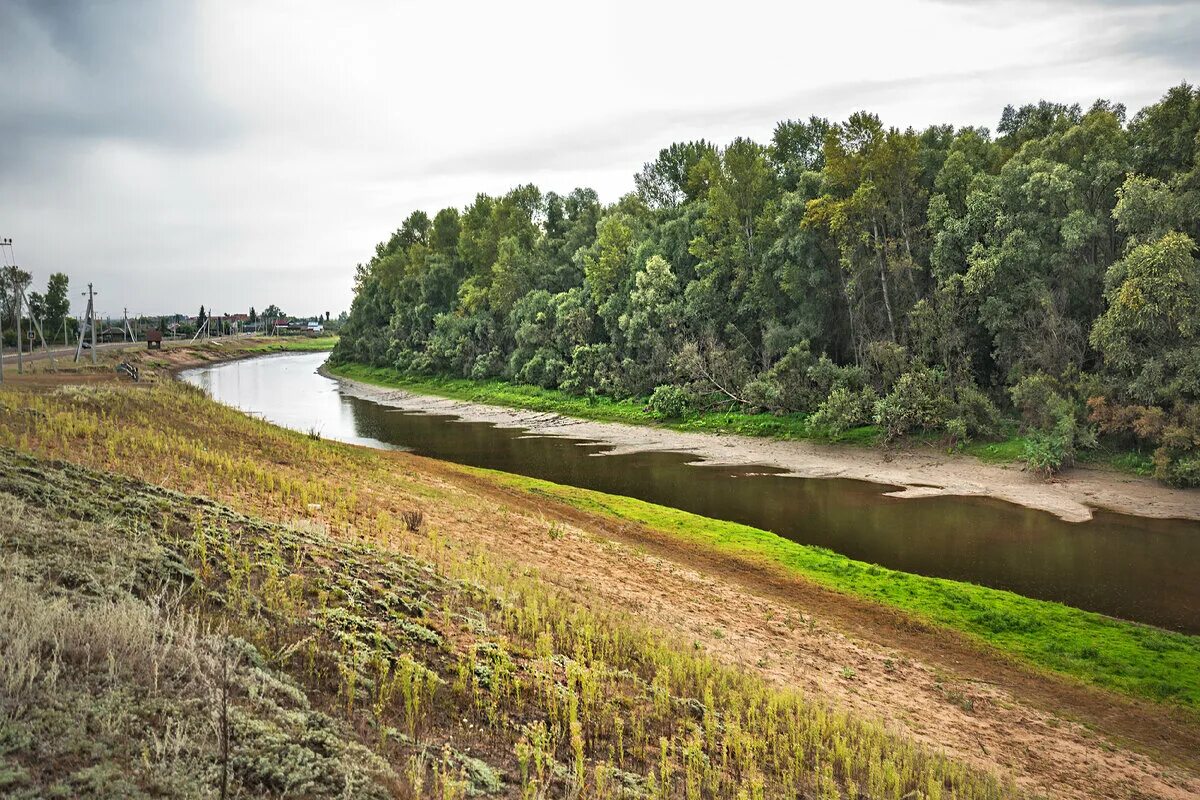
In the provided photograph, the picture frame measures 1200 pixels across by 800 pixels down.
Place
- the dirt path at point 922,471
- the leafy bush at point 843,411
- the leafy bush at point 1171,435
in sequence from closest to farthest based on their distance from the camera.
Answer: the dirt path at point 922,471 < the leafy bush at point 1171,435 < the leafy bush at point 843,411

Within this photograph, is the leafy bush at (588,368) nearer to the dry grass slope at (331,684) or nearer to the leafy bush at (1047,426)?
the leafy bush at (1047,426)

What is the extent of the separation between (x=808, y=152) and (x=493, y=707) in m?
65.3

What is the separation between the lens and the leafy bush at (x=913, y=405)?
3900 centimetres

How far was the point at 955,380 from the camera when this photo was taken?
40938mm

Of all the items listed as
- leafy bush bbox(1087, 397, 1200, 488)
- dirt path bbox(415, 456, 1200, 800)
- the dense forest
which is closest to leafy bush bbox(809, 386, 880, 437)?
the dense forest

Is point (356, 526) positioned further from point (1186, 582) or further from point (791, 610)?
point (1186, 582)

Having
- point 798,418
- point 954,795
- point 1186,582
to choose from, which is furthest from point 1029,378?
point 954,795

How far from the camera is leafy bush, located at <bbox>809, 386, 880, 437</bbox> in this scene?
1642 inches

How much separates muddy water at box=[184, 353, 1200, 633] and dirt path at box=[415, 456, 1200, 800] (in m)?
5.92

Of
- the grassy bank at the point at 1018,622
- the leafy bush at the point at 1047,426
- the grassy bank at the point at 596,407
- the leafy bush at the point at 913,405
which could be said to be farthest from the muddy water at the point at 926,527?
the grassy bank at the point at 596,407

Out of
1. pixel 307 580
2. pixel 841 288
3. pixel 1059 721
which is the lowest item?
pixel 1059 721

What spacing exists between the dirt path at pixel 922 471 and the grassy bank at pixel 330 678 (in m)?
23.9

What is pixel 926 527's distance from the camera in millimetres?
26562

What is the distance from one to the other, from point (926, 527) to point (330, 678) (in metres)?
24.7
